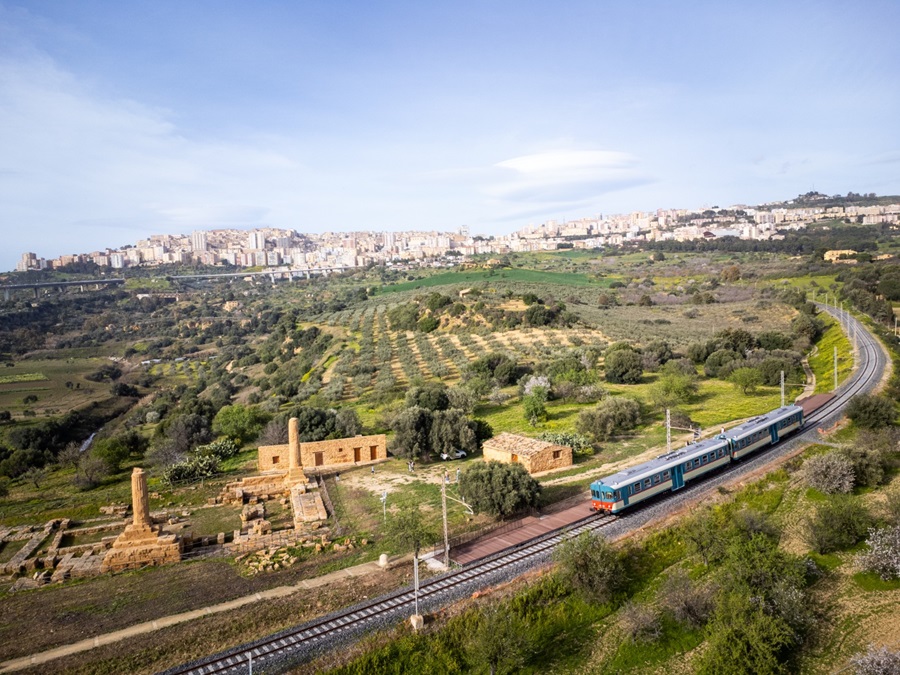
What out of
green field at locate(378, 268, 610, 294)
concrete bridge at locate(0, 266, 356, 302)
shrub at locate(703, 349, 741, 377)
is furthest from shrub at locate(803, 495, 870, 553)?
concrete bridge at locate(0, 266, 356, 302)

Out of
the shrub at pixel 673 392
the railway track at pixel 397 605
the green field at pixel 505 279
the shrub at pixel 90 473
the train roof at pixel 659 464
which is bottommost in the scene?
the shrub at pixel 90 473

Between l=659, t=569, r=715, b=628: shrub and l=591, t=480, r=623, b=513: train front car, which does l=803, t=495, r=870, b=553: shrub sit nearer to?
l=659, t=569, r=715, b=628: shrub

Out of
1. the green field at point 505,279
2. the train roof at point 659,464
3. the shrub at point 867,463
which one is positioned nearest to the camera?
the train roof at point 659,464

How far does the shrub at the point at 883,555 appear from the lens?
16.6 meters

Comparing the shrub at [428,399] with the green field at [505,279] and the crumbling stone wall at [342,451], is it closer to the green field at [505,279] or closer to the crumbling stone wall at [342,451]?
the crumbling stone wall at [342,451]

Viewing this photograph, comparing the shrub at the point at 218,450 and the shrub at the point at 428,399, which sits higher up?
the shrub at the point at 428,399

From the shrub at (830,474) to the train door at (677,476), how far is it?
4.55 m

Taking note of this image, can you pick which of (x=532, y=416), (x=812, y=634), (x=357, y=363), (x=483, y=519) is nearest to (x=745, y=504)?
(x=812, y=634)

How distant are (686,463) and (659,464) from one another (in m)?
1.36

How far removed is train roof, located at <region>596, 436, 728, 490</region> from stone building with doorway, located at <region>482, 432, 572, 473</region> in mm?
4633

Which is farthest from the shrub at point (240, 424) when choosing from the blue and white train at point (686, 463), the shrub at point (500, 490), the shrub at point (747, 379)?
the shrub at point (747, 379)

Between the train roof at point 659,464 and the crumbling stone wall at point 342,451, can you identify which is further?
the crumbling stone wall at point 342,451

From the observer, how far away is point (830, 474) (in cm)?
2200

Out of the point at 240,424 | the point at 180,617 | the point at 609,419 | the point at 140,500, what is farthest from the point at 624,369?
the point at 180,617
